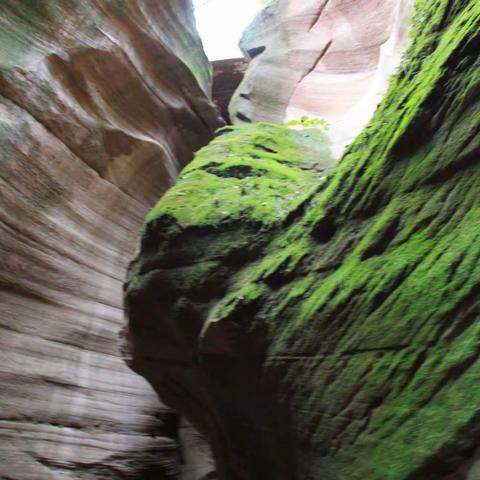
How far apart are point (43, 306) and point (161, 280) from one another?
2261 mm

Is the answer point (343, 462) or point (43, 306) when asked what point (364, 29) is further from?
point (343, 462)

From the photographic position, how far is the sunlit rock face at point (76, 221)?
217 inches

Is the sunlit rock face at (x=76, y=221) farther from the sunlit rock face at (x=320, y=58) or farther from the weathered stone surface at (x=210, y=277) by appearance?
the sunlit rock face at (x=320, y=58)

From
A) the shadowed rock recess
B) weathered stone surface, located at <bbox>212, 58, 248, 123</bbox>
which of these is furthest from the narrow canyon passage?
weathered stone surface, located at <bbox>212, 58, 248, 123</bbox>

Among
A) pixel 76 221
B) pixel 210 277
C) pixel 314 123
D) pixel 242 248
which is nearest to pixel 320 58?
pixel 314 123

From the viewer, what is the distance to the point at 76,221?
638 centimetres

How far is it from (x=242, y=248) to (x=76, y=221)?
2991 millimetres

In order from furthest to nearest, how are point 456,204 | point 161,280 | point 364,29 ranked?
point 364,29 < point 161,280 < point 456,204

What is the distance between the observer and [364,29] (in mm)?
8508

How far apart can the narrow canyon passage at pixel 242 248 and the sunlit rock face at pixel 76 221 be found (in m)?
0.02

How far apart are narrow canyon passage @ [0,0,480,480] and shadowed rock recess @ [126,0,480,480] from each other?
0.05ft

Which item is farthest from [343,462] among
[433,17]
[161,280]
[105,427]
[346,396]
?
[105,427]

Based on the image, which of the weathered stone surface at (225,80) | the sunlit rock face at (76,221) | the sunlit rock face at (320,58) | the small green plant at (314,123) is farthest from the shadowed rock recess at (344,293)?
the weathered stone surface at (225,80)

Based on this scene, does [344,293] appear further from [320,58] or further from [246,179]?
[320,58]
